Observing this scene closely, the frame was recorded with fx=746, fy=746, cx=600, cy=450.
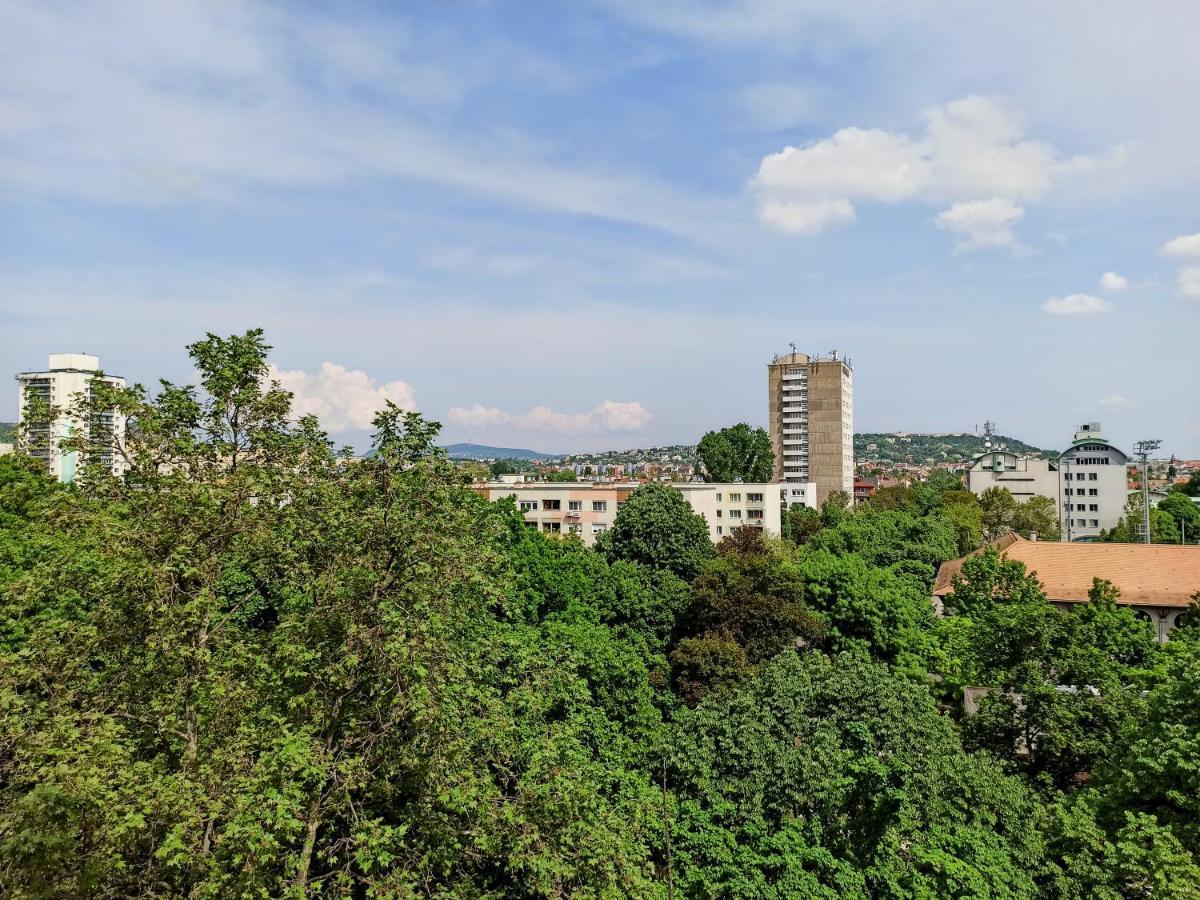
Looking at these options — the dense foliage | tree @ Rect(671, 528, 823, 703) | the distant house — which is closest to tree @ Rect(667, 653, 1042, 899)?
the dense foliage

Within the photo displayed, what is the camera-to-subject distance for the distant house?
32594 millimetres

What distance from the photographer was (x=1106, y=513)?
2963 inches

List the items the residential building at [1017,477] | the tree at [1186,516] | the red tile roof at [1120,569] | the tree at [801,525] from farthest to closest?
the residential building at [1017,477], the tree at [1186,516], the tree at [801,525], the red tile roof at [1120,569]

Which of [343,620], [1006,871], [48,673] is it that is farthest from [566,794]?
[1006,871]

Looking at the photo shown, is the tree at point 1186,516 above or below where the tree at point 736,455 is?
below

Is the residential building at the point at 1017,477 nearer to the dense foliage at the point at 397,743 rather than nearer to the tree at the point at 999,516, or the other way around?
the tree at the point at 999,516

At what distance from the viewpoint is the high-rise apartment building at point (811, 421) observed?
9138 centimetres

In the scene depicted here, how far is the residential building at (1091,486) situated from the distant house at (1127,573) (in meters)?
43.6

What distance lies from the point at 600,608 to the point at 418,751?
1815cm

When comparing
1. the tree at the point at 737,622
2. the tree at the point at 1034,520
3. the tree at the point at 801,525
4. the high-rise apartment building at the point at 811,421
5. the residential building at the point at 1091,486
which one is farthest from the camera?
the high-rise apartment building at the point at 811,421

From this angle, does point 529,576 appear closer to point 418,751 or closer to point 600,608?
point 600,608

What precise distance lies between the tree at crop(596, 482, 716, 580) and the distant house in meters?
10.8

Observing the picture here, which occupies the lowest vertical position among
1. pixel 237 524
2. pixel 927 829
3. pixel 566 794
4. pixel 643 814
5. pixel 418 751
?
pixel 927 829

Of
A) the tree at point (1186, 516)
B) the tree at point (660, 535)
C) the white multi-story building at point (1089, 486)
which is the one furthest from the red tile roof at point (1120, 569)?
the white multi-story building at point (1089, 486)
